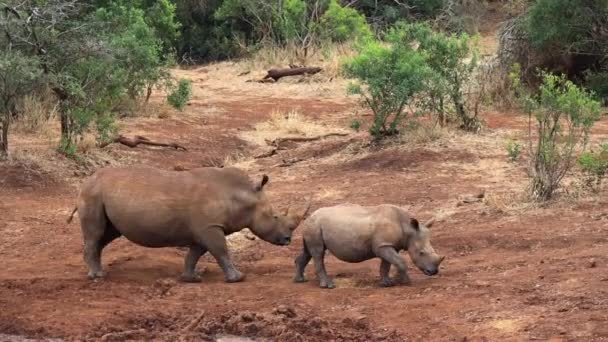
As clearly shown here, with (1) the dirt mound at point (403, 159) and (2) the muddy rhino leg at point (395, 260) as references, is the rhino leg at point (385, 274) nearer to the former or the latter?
(2) the muddy rhino leg at point (395, 260)

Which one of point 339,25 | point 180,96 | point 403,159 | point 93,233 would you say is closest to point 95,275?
point 93,233

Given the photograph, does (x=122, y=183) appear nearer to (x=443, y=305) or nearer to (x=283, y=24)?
(x=443, y=305)

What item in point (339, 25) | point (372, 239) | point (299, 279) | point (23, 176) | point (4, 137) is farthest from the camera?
point (339, 25)

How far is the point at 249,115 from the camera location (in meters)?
21.5

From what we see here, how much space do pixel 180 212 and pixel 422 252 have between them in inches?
85.5

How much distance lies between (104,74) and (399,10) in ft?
62.8

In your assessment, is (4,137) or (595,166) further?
(4,137)

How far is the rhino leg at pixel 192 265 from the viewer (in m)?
8.99

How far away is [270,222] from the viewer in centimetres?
921

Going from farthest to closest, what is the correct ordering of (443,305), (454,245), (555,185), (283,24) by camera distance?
(283,24) → (555,185) → (454,245) → (443,305)

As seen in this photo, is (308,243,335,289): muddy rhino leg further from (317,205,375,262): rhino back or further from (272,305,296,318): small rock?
(272,305,296,318): small rock

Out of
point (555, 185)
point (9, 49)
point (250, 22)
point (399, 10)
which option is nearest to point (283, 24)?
point (250, 22)

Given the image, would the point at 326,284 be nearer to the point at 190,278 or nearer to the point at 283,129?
the point at 190,278

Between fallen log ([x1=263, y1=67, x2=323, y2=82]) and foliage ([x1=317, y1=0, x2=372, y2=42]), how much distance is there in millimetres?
2061
